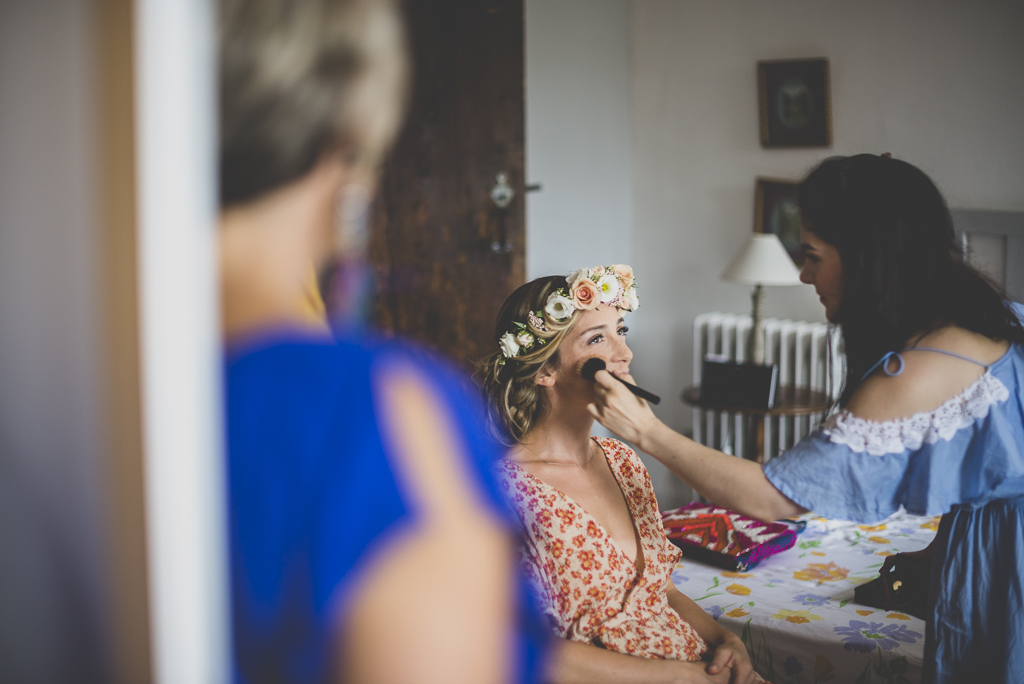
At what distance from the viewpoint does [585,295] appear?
1.59 m

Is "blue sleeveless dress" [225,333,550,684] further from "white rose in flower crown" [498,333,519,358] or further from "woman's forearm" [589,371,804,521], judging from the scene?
"white rose in flower crown" [498,333,519,358]

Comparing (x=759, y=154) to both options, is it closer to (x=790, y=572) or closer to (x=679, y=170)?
(x=679, y=170)

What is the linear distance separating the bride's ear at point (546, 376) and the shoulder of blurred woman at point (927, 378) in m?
0.59

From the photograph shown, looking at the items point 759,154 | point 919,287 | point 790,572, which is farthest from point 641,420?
point 759,154

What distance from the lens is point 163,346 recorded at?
287mm

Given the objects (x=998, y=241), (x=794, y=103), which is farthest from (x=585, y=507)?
(x=794, y=103)

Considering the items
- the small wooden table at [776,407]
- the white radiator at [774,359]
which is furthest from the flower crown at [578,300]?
the white radiator at [774,359]

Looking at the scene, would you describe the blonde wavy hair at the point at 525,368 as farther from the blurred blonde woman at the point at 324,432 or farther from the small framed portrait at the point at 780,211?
the small framed portrait at the point at 780,211

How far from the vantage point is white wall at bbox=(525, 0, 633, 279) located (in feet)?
12.0

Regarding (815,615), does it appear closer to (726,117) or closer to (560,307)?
(560,307)

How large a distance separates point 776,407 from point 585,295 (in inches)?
79.4

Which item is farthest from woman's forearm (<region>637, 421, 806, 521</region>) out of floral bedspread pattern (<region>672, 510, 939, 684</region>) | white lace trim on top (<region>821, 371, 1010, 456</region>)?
floral bedspread pattern (<region>672, 510, 939, 684</region>)

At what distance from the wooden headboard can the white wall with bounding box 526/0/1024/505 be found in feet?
0.26

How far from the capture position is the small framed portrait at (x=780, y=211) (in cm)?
380
